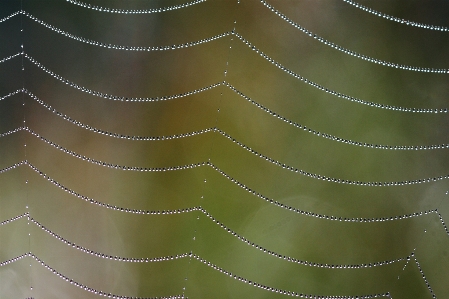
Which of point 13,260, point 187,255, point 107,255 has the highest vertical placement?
point 187,255

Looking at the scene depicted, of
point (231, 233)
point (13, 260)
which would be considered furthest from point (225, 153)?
point (13, 260)

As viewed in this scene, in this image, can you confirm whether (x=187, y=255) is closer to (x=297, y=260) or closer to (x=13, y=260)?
(x=297, y=260)

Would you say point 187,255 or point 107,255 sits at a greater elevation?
point 187,255

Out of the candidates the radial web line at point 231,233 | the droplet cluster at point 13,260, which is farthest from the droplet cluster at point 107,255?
the droplet cluster at point 13,260

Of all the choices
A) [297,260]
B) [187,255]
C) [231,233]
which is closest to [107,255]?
A: [187,255]

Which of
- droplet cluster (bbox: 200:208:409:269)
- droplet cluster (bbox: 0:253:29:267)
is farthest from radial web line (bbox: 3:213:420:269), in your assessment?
droplet cluster (bbox: 0:253:29:267)

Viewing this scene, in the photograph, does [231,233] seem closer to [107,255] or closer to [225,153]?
[225,153]

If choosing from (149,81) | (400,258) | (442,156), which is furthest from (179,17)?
(400,258)

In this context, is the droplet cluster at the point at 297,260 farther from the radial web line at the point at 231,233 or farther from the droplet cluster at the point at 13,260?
the droplet cluster at the point at 13,260
